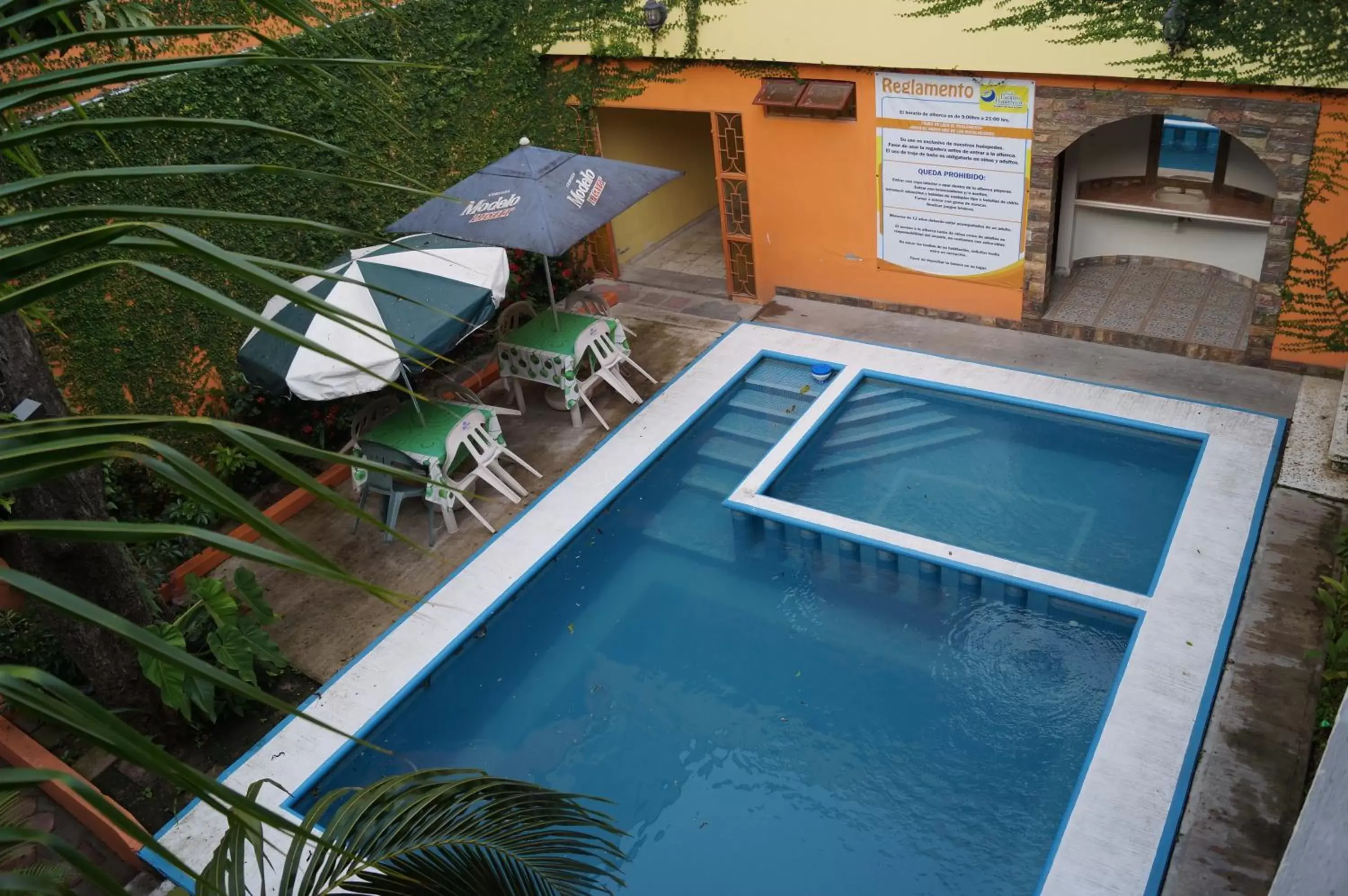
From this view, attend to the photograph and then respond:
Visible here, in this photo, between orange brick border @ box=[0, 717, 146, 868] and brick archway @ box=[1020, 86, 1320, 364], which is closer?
orange brick border @ box=[0, 717, 146, 868]

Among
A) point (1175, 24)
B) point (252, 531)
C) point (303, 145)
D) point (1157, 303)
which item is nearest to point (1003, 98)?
point (1175, 24)

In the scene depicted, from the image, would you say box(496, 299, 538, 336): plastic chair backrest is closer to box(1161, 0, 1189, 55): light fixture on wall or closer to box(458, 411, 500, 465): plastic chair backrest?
box(458, 411, 500, 465): plastic chair backrest

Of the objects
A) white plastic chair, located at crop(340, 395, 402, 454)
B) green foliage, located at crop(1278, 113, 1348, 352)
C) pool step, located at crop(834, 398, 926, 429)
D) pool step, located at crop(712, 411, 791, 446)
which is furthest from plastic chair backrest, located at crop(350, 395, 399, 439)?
green foliage, located at crop(1278, 113, 1348, 352)

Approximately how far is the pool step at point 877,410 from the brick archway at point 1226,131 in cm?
187

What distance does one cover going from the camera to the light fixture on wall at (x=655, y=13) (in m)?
11.4

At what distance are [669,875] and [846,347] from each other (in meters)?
6.49

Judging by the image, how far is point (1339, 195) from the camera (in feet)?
29.7

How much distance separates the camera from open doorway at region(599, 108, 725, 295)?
45.0ft

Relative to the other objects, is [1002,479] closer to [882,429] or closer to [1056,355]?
[882,429]

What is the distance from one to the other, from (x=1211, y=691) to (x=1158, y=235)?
250 inches

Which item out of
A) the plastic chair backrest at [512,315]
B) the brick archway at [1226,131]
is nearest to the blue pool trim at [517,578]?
the plastic chair backrest at [512,315]

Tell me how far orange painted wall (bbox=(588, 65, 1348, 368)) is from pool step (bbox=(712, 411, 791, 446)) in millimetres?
2515

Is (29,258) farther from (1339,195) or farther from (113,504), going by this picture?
(1339,195)

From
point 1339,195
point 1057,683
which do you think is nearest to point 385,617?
point 1057,683
